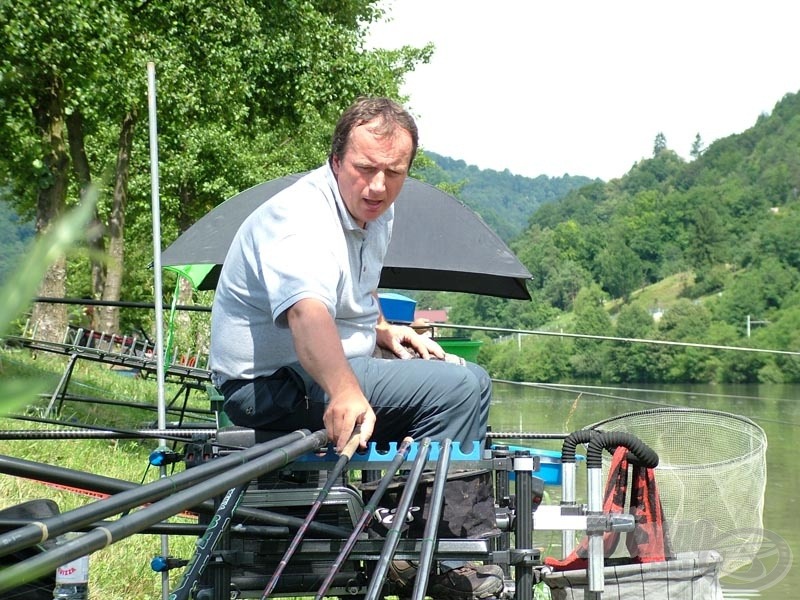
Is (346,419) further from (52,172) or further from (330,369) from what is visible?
(52,172)

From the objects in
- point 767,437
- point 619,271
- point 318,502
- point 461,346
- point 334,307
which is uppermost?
point 619,271

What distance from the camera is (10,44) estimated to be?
13.0 m

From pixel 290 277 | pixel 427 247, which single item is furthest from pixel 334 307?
pixel 427 247

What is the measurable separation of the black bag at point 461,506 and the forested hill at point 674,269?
50.3 metres

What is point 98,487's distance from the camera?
7.08ft

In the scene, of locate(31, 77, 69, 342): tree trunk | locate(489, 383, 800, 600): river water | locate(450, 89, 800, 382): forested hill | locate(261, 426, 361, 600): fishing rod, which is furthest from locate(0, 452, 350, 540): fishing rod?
locate(450, 89, 800, 382): forested hill

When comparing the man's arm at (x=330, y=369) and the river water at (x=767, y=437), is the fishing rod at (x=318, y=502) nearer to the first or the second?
the man's arm at (x=330, y=369)

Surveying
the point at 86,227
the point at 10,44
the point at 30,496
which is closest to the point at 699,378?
the point at 10,44

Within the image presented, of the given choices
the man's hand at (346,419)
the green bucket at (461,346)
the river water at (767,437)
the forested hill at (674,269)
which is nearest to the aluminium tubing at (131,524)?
the man's hand at (346,419)

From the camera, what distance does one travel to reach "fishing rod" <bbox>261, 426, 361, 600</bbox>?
219 cm

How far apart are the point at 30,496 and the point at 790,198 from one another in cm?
12205

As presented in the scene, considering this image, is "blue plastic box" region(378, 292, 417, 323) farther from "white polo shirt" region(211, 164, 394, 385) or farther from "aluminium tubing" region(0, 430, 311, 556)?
"aluminium tubing" region(0, 430, 311, 556)

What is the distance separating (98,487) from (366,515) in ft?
1.64

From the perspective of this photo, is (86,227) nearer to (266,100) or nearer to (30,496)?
(30,496)
